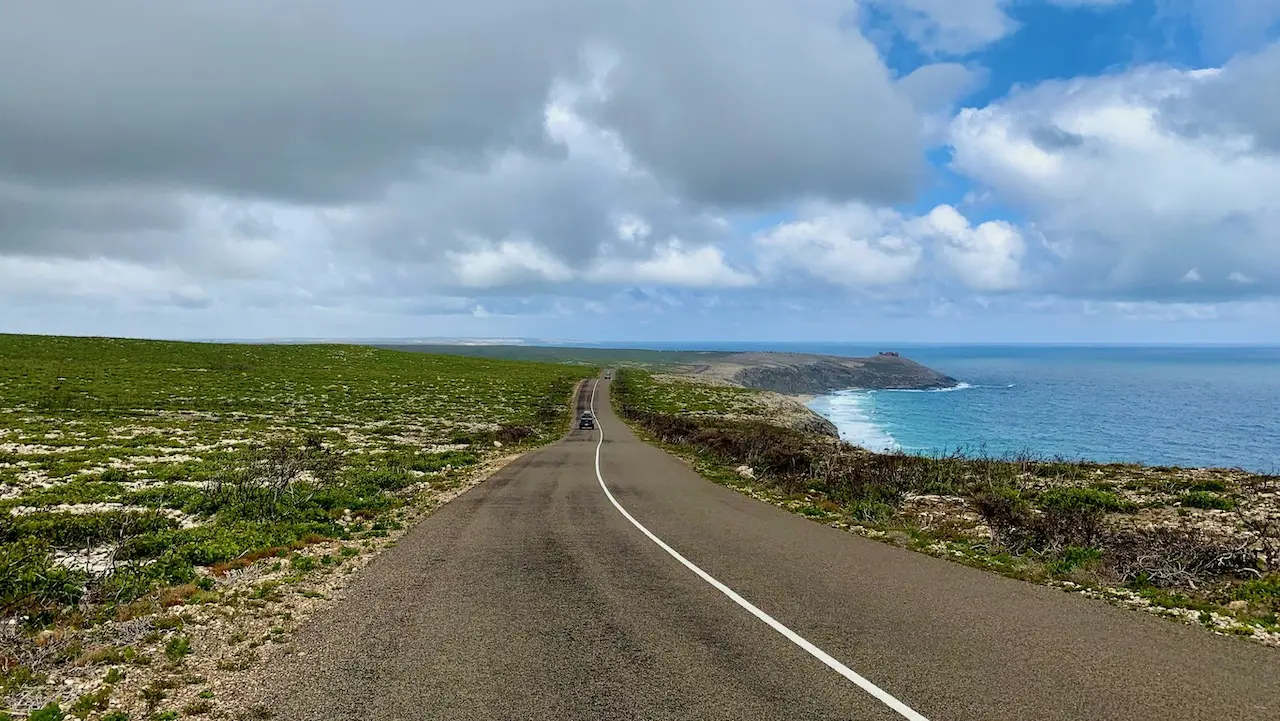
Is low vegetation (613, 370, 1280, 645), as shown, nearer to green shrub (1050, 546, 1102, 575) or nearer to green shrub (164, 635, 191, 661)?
green shrub (1050, 546, 1102, 575)

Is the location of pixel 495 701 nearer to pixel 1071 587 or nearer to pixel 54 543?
pixel 1071 587

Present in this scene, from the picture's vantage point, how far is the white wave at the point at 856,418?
80875 mm

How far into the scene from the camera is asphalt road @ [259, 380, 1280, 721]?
23.8ft

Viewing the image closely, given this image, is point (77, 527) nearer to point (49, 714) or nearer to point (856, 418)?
point (49, 714)

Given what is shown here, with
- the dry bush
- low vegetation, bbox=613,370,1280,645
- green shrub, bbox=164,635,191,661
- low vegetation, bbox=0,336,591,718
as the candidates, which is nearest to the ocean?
low vegetation, bbox=613,370,1280,645

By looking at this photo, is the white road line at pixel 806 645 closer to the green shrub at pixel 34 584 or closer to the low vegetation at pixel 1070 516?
the low vegetation at pixel 1070 516

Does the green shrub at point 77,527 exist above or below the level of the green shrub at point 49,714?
below

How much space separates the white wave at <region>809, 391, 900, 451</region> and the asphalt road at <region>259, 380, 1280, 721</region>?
39.1 meters

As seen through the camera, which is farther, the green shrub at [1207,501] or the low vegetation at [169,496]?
the green shrub at [1207,501]

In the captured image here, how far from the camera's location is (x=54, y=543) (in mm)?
14164

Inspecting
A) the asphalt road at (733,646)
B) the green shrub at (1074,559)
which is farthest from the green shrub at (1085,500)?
the asphalt road at (733,646)

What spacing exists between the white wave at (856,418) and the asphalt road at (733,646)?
39101 millimetres

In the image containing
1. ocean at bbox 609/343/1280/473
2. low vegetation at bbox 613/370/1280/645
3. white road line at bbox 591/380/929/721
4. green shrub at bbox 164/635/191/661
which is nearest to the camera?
white road line at bbox 591/380/929/721

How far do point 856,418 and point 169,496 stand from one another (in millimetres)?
111708
